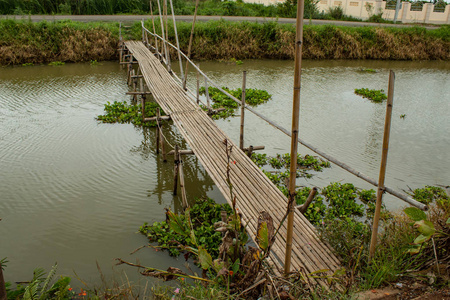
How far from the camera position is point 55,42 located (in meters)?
12.5

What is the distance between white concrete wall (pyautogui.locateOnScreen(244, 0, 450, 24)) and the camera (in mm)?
20938

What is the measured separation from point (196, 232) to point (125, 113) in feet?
15.6

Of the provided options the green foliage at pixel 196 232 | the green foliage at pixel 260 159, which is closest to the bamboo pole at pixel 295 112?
the green foliage at pixel 196 232

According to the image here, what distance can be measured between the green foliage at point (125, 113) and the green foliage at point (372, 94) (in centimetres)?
555

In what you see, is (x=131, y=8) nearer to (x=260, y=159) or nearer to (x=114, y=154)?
(x=114, y=154)

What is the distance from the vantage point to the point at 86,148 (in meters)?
6.25

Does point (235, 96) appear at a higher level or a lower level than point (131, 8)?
lower

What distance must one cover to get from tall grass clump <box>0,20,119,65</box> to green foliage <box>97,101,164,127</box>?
5450 mm

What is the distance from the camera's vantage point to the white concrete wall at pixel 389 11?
20938 millimetres

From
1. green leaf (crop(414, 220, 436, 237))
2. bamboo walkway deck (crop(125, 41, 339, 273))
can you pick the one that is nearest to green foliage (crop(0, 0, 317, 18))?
bamboo walkway deck (crop(125, 41, 339, 273))

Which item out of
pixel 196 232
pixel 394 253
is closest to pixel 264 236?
pixel 394 253

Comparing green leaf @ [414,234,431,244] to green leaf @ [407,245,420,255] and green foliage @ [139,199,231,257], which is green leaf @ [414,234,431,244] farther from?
green foliage @ [139,199,231,257]

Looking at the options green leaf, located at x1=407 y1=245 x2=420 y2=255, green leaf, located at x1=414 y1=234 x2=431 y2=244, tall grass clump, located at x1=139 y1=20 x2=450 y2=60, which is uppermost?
tall grass clump, located at x1=139 y1=20 x2=450 y2=60

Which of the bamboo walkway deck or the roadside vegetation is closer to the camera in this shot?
the bamboo walkway deck
